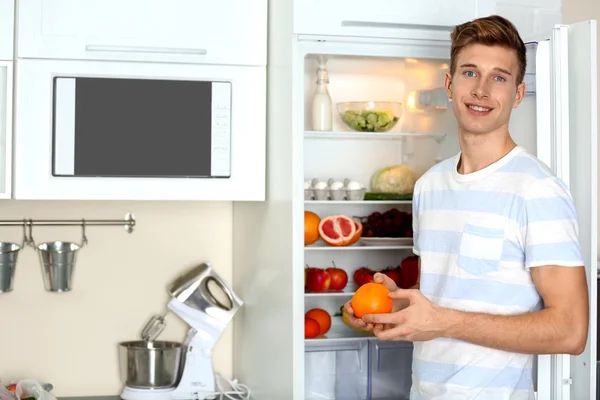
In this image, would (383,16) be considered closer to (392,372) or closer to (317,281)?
(317,281)

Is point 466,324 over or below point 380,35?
below

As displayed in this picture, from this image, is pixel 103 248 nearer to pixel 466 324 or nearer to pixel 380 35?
pixel 380 35

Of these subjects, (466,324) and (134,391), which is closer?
(466,324)

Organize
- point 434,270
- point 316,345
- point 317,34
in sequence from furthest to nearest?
1. point 316,345
2. point 317,34
3. point 434,270

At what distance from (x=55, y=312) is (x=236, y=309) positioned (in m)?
0.62

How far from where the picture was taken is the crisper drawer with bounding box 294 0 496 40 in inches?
87.4

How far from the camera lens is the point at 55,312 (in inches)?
114

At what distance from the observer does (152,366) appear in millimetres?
2773

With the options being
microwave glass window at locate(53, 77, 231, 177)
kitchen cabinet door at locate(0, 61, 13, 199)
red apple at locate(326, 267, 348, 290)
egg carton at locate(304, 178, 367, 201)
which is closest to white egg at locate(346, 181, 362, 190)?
egg carton at locate(304, 178, 367, 201)

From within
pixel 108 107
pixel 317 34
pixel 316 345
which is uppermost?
pixel 317 34

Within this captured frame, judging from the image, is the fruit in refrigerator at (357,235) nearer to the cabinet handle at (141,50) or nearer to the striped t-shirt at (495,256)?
the striped t-shirt at (495,256)

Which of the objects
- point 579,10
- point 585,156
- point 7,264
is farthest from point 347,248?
point 579,10

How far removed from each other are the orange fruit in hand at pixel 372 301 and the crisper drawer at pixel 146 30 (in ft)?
2.97

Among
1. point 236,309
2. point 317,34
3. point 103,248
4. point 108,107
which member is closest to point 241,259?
point 236,309
